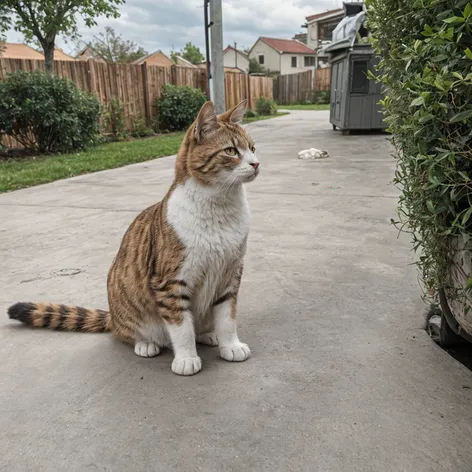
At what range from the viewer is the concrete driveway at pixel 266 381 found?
157 cm

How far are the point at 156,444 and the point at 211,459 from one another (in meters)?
0.22

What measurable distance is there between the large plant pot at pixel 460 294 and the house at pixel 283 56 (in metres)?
56.8

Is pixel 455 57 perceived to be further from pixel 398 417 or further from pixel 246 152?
pixel 398 417

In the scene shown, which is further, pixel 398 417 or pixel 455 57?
pixel 398 417

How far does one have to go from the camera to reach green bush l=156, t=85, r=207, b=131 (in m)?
13.9

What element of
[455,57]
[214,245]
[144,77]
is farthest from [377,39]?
[144,77]

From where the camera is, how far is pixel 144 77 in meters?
13.5

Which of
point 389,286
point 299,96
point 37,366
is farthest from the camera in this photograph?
point 299,96

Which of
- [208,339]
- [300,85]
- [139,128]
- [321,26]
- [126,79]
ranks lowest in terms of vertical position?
[208,339]

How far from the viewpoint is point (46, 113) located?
895 centimetres

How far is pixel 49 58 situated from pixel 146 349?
11.3 metres

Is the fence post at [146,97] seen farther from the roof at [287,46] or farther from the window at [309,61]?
the window at [309,61]

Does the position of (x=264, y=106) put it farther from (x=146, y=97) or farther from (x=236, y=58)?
(x=236, y=58)

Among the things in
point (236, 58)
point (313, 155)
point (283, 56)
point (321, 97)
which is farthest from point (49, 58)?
point (283, 56)
